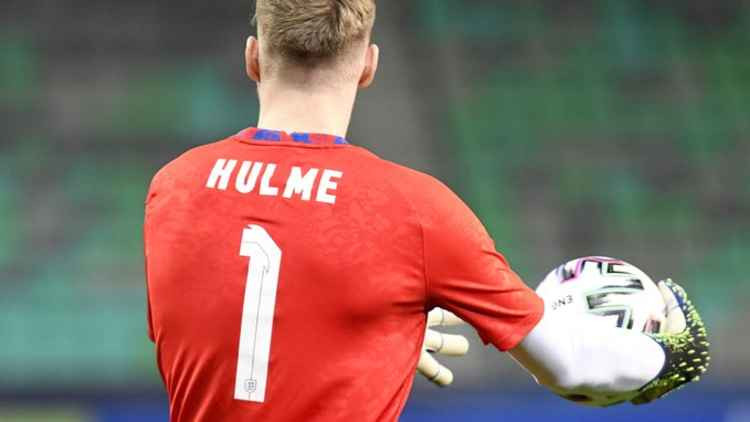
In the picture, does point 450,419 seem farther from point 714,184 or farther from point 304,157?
point 304,157

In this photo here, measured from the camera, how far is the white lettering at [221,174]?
2.01m

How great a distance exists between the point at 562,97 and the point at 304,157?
8110 mm

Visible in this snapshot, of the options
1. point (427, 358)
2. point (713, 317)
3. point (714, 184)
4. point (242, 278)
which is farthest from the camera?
point (714, 184)

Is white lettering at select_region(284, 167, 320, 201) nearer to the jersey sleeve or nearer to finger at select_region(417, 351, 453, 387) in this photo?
the jersey sleeve

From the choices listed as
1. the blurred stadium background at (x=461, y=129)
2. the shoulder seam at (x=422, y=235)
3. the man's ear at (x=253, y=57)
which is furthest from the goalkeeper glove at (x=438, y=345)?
the blurred stadium background at (x=461, y=129)

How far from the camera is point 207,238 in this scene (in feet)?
6.53

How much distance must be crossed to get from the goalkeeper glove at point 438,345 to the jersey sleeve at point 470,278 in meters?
0.50

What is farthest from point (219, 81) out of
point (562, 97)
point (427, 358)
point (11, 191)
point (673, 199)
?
point (427, 358)

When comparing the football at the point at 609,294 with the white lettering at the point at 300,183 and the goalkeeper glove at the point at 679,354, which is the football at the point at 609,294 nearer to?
the goalkeeper glove at the point at 679,354

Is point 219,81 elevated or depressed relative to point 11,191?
elevated

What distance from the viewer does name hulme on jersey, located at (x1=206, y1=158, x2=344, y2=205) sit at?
6.43 feet

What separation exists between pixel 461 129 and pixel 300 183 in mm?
7954

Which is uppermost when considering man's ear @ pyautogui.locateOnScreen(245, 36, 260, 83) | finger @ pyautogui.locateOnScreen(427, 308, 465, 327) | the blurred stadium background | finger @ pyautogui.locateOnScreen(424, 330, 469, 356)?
man's ear @ pyautogui.locateOnScreen(245, 36, 260, 83)

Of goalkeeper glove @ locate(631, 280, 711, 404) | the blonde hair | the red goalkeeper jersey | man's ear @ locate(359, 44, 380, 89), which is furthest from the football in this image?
the blonde hair
